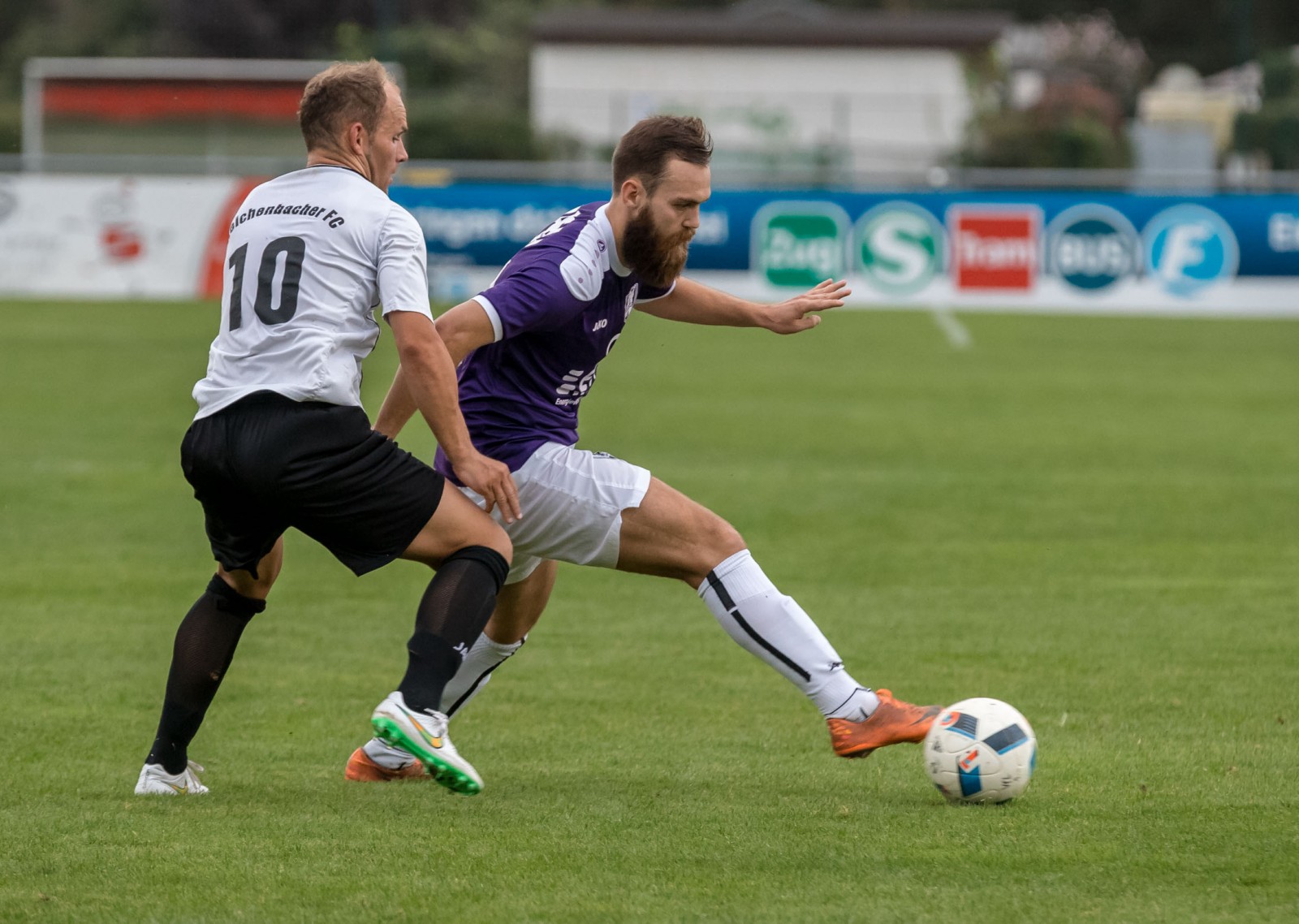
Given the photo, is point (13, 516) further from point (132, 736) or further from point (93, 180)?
point (93, 180)

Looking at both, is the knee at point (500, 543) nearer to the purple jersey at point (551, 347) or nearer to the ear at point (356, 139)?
the purple jersey at point (551, 347)

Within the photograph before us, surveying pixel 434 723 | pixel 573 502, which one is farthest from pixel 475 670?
pixel 434 723

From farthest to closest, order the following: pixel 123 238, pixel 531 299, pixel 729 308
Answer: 1. pixel 123 238
2. pixel 729 308
3. pixel 531 299

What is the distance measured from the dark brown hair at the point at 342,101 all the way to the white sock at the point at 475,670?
62.5 inches

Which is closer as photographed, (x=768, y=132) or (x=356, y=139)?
(x=356, y=139)

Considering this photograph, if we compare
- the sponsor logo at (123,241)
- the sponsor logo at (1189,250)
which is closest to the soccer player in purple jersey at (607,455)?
the sponsor logo at (1189,250)

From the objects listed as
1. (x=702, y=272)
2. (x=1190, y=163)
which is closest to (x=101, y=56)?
(x=1190, y=163)

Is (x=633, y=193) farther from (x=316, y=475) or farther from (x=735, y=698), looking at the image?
(x=735, y=698)

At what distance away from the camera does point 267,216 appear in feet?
15.1

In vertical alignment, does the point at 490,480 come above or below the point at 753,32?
below

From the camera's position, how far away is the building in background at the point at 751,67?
45.2 metres

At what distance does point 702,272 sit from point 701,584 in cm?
1794

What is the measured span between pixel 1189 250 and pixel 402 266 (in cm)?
1932

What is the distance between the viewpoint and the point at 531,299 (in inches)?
189
